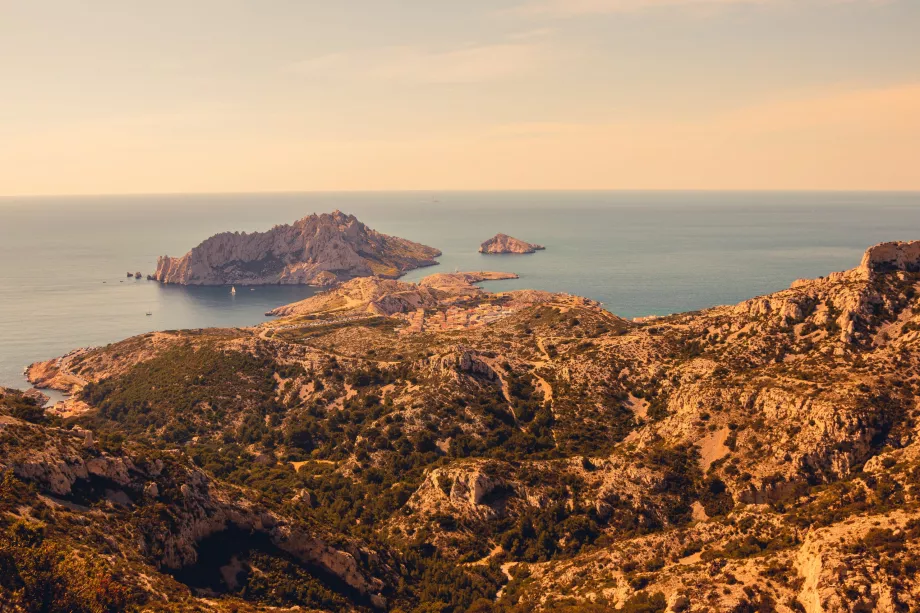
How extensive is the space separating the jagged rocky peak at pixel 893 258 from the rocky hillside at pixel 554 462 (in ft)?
1.15

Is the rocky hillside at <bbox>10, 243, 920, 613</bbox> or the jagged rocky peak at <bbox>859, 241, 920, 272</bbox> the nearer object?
the rocky hillside at <bbox>10, 243, 920, 613</bbox>

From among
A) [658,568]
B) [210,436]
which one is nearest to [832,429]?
[658,568]

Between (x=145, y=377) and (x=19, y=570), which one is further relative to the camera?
(x=145, y=377)

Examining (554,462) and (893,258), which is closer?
(554,462)

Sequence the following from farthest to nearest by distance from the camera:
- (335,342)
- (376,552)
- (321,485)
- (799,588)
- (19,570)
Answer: (335,342) → (321,485) → (376,552) → (799,588) → (19,570)

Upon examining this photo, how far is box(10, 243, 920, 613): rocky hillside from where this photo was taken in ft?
158

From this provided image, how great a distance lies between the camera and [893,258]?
94562 mm

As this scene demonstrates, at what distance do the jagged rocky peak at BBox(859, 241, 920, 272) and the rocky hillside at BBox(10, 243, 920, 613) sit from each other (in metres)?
0.35

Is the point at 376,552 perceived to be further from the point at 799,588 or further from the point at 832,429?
the point at 832,429

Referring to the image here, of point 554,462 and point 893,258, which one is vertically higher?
point 893,258

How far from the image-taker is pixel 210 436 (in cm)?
10381

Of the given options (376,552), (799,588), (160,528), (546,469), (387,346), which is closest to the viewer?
(799,588)

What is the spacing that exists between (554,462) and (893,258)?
6522 cm

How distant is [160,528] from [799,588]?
50912mm
